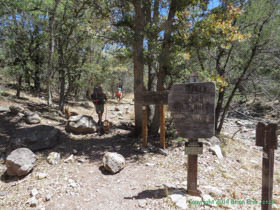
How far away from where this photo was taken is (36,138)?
5727 mm

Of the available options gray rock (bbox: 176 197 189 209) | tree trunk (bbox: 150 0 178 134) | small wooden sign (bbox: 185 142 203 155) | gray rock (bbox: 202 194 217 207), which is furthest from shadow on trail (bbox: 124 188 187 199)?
tree trunk (bbox: 150 0 178 134)

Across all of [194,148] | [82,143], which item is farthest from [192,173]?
[82,143]

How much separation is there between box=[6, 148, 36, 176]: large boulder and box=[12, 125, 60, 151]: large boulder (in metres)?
1.02

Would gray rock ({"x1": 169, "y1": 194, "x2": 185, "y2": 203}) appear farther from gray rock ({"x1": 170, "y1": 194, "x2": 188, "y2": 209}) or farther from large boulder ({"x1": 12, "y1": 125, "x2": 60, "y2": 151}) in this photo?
large boulder ({"x1": 12, "y1": 125, "x2": 60, "y2": 151})

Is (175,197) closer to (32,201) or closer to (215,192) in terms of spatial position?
(215,192)

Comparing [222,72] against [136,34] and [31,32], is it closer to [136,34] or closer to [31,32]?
[136,34]

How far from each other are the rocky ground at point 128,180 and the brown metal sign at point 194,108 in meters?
1.19

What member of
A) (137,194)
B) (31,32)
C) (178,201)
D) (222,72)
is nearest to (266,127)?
(178,201)

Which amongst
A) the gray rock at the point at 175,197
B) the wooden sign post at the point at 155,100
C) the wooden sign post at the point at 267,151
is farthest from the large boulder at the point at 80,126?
the wooden sign post at the point at 267,151

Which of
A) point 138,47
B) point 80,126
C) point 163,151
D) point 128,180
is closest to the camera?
point 128,180

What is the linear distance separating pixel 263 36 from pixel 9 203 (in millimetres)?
9190

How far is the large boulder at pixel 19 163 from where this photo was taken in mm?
4297

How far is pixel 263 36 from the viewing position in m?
7.30

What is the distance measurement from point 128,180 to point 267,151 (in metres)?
2.77
